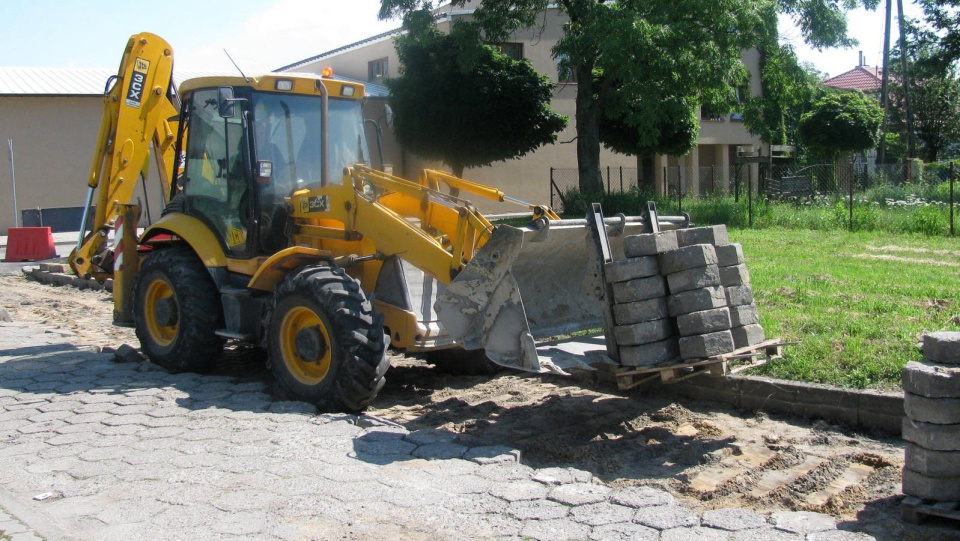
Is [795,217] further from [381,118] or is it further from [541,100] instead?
[381,118]

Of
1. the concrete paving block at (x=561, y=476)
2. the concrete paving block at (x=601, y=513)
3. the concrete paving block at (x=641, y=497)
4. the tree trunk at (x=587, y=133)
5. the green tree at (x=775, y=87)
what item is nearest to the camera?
the concrete paving block at (x=601, y=513)

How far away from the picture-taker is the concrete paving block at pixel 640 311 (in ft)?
19.7

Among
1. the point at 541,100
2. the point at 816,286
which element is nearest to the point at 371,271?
the point at 816,286

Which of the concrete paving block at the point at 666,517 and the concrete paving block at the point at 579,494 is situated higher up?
the concrete paving block at the point at 579,494

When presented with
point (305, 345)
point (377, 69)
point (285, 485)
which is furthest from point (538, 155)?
point (285, 485)

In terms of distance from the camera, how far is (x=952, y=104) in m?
44.5

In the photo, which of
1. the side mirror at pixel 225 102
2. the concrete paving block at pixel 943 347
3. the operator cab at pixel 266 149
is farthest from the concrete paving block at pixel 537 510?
the side mirror at pixel 225 102

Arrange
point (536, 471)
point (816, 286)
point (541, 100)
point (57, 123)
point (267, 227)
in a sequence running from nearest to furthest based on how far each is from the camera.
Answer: point (536, 471), point (267, 227), point (816, 286), point (541, 100), point (57, 123)

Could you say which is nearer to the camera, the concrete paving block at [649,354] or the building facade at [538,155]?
the concrete paving block at [649,354]

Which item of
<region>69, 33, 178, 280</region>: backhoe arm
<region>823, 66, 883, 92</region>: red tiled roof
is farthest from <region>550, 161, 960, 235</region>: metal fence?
<region>823, 66, 883, 92</region>: red tiled roof

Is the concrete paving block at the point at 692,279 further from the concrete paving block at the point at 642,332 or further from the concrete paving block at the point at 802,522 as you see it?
the concrete paving block at the point at 802,522

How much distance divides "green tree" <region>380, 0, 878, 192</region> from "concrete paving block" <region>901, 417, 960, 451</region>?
14.7 m

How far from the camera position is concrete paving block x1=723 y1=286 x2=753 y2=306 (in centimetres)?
630

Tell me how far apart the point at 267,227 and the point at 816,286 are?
6.59 meters
